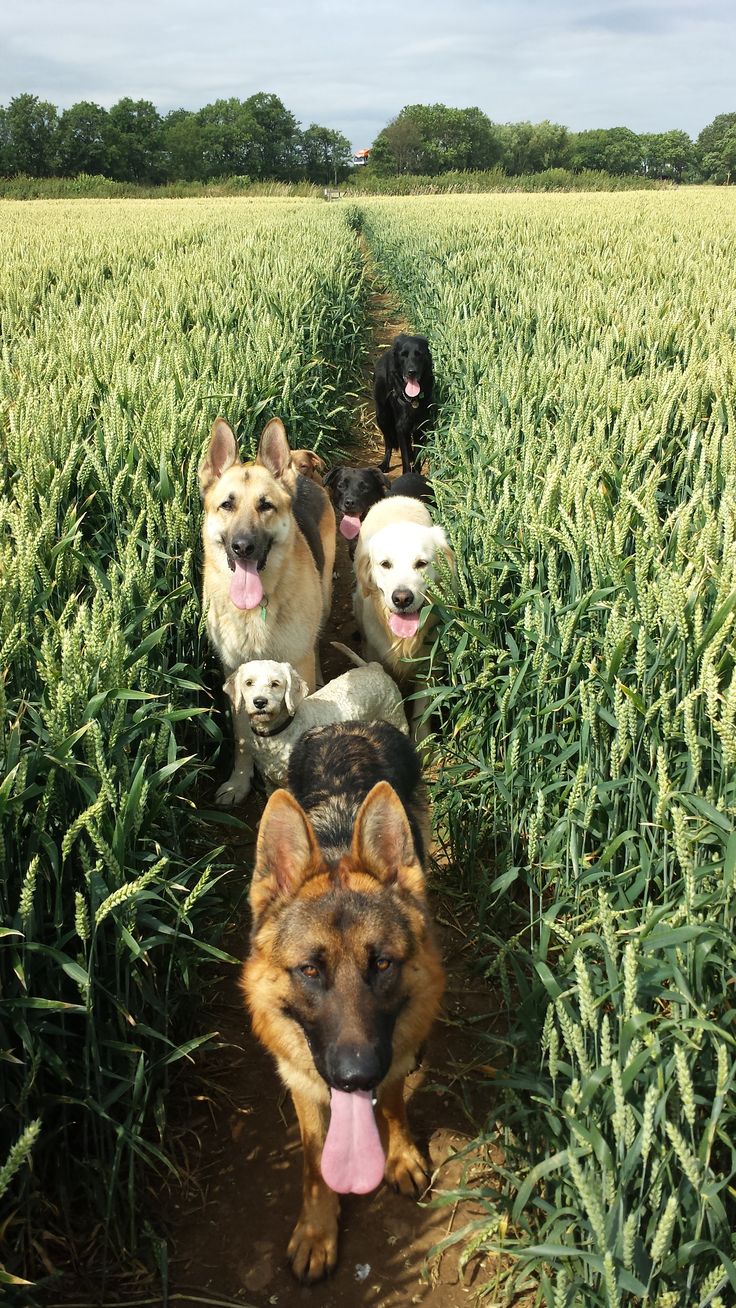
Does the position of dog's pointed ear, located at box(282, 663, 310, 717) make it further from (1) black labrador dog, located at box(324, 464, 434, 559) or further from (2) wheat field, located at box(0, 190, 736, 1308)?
(1) black labrador dog, located at box(324, 464, 434, 559)

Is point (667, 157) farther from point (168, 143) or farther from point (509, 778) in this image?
point (509, 778)

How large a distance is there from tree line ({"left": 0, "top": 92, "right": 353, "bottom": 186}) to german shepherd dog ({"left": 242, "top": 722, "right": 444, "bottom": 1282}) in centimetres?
7681

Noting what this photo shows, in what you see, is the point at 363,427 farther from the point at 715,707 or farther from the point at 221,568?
the point at 715,707

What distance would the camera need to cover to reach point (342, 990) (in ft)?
6.79

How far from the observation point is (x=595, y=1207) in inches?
55.1

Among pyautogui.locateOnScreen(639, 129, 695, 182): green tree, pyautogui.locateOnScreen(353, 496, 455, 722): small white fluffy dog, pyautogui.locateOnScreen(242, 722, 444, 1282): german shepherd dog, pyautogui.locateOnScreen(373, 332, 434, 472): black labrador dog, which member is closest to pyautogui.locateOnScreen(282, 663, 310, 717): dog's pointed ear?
pyautogui.locateOnScreen(353, 496, 455, 722): small white fluffy dog

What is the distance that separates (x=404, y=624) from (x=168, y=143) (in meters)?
97.3

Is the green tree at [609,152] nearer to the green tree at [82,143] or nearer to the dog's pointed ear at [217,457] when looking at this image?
the green tree at [82,143]

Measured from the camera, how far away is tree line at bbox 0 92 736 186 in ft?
233

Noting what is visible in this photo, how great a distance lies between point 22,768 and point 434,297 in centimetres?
989

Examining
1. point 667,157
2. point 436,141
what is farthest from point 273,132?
point 667,157

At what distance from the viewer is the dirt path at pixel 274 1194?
2162mm

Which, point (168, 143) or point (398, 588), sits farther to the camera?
point (168, 143)

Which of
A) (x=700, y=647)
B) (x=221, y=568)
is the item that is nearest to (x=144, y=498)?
(x=221, y=568)
